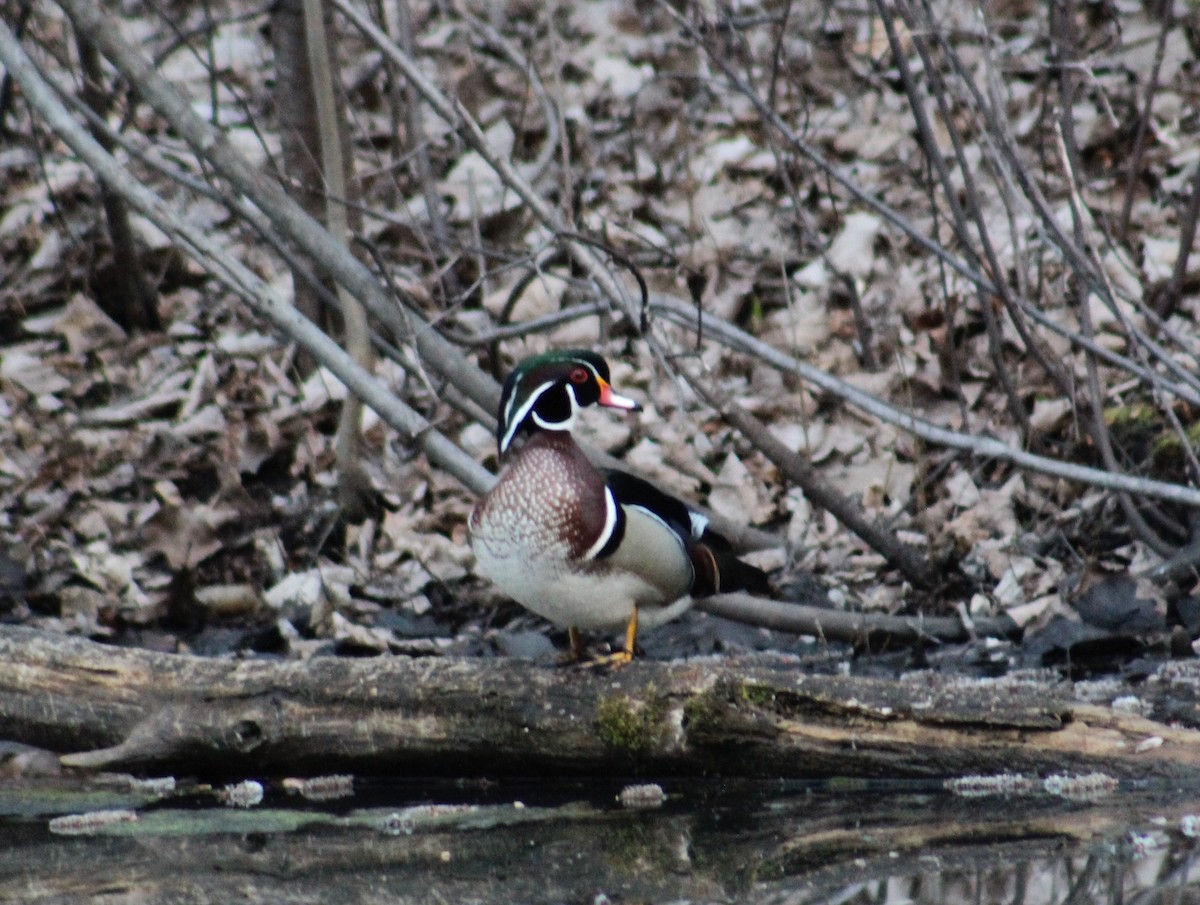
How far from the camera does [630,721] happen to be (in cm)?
358

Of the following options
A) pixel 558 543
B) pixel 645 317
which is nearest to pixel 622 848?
pixel 558 543

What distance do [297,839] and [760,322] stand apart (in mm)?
3869

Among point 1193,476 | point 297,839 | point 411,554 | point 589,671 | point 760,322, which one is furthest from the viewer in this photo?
point 760,322

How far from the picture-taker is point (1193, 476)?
5008 mm

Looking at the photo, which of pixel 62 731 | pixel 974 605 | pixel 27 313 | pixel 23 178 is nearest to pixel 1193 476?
pixel 974 605

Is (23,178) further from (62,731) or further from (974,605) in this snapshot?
(974,605)

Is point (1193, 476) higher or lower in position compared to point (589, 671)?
higher

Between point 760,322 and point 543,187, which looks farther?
point 543,187

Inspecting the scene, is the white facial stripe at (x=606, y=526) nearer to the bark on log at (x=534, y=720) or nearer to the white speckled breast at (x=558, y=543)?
the white speckled breast at (x=558, y=543)

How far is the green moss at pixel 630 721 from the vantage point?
3561 mm

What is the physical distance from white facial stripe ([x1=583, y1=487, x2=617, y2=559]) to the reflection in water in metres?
0.57

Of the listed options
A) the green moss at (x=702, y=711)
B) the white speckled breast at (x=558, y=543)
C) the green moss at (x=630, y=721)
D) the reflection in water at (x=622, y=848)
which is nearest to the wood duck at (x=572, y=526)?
the white speckled breast at (x=558, y=543)

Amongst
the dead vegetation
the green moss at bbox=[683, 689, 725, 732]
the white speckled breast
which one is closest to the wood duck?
the white speckled breast

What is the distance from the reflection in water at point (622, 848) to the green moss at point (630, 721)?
15cm
